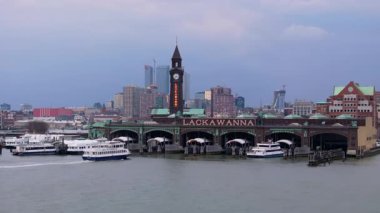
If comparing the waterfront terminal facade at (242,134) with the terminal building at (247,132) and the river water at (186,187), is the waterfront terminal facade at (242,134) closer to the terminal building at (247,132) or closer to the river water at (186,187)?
the terminal building at (247,132)

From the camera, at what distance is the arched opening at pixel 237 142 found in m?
78.9

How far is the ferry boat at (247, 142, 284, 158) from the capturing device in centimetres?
7288

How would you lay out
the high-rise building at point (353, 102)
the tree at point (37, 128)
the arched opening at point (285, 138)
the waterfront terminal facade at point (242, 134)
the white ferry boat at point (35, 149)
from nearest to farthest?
the white ferry boat at point (35, 149), the waterfront terminal facade at point (242, 134), the arched opening at point (285, 138), the high-rise building at point (353, 102), the tree at point (37, 128)

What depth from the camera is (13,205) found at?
1512 inches

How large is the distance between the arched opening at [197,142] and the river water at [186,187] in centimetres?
1403

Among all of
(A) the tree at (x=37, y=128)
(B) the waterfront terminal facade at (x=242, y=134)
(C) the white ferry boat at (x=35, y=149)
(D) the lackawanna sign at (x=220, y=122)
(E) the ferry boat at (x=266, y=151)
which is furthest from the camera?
(A) the tree at (x=37, y=128)

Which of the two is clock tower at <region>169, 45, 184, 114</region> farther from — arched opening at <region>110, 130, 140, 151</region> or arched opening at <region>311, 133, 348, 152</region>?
arched opening at <region>311, 133, 348, 152</region>

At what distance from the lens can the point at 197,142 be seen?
281 feet

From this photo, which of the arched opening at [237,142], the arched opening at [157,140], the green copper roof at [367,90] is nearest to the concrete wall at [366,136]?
the green copper roof at [367,90]

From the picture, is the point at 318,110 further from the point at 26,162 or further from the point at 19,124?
the point at 19,124

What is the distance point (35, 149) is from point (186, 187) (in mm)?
36321

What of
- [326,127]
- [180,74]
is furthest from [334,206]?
[180,74]

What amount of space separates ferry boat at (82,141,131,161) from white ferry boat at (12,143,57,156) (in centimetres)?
1013

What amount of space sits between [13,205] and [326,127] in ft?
158
